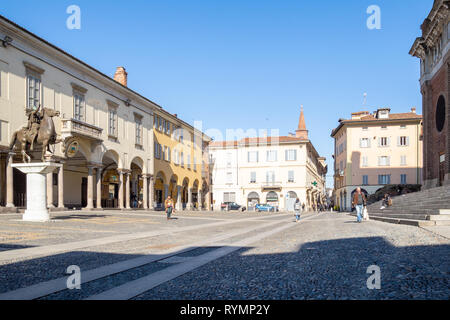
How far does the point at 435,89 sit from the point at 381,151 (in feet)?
98.5

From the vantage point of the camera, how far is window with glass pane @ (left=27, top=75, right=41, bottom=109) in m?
22.7

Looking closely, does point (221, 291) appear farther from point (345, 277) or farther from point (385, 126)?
point (385, 126)

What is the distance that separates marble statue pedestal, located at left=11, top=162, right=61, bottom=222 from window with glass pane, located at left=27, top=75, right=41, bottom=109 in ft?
28.0

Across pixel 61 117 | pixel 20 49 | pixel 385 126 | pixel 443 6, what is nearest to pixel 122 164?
pixel 61 117

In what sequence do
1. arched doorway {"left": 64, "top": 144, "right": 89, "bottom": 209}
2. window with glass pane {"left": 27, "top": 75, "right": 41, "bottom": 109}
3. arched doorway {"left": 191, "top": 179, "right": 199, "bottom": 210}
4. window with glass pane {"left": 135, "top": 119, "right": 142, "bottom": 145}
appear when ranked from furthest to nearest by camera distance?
arched doorway {"left": 191, "top": 179, "right": 199, "bottom": 210}
window with glass pane {"left": 135, "top": 119, "right": 142, "bottom": 145}
arched doorway {"left": 64, "top": 144, "right": 89, "bottom": 209}
window with glass pane {"left": 27, "top": 75, "right": 41, "bottom": 109}

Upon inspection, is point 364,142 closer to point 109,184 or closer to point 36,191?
point 109,184

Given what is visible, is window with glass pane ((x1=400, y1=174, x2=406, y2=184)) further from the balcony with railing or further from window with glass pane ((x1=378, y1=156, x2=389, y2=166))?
the balcony with railing

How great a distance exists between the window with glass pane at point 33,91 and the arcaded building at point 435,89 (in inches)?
1007

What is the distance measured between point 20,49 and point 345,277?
73.9ft

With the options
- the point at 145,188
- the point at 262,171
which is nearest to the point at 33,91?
the point at 145,188

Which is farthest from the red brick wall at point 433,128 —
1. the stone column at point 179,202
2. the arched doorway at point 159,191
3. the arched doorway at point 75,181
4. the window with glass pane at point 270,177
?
the window with glass pane at point 270,177

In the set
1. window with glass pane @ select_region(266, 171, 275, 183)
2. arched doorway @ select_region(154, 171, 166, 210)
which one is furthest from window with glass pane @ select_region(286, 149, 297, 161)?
arched doorway @ select_region(154, 171, 166, 210)

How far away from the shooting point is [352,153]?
60.9m

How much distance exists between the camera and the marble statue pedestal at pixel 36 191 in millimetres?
15375
